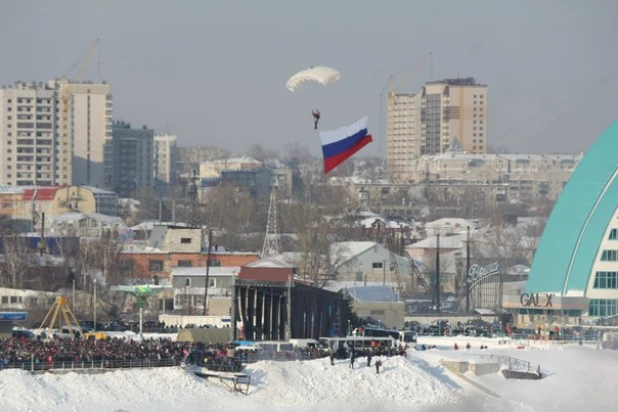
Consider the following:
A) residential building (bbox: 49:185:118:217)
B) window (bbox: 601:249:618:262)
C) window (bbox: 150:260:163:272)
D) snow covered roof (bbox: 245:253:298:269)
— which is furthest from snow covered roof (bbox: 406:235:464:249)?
window (bbox: 601:249:618:262)

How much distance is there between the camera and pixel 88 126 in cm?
15638

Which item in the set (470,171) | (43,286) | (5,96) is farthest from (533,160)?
(43,286)

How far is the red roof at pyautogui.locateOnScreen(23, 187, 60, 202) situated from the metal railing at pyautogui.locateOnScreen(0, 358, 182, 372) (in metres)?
76.1

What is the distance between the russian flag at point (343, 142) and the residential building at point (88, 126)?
372ft

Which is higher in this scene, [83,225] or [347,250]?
[83,225]

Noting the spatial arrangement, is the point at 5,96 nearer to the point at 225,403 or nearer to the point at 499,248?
the point at 499,248

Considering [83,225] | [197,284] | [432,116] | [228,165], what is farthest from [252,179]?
[197,284]

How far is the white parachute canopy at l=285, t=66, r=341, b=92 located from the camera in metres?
37.1

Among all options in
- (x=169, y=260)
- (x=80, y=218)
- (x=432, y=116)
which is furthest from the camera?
(x=432, y=116)

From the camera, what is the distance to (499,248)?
277ft

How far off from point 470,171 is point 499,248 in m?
76.2

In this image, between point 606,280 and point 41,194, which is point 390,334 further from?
point 41,194

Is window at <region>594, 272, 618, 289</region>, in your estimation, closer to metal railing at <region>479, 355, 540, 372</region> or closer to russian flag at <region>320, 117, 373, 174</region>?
metal railing at <region>479, 355, 540, 372</region>

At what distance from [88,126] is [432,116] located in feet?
132
